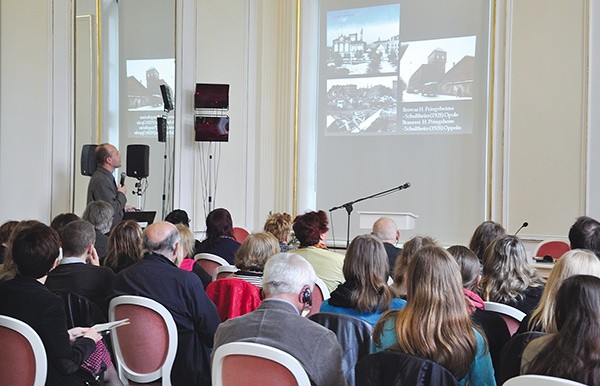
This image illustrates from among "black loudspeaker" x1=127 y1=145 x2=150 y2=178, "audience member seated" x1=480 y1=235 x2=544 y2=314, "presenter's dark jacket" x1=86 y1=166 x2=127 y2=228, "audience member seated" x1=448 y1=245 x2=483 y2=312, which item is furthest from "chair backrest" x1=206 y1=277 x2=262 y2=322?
"black loudspeaker" x1=127 y1=145 x2=150 y2=178

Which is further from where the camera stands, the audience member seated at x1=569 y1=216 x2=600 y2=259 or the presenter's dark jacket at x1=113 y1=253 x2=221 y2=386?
the audience member seated at x1=569 y1=216 x2=600 y2=259

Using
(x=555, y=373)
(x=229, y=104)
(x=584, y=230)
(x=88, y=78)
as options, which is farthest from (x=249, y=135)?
(x=555, y=373)

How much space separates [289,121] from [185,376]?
6.81m

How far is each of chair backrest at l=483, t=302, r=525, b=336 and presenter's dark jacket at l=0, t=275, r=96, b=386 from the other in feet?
5.81

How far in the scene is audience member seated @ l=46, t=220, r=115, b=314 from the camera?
3487mm

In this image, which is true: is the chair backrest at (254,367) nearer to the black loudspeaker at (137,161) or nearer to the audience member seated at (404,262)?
the audience member seated at (404,262)

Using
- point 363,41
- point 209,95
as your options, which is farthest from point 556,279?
point 363,41

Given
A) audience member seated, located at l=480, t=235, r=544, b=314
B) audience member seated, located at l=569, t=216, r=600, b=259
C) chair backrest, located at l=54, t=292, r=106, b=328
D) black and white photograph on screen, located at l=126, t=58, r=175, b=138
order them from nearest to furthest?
1. chair backrest, located at l=54, t=292, r=106, b=328
2. audience member seated, located at l=480, t=235, r=544, b=314
3. audience member seated, located at l=569, t=216, r=600, b=259
4. black and white photograph on screen, located at l=126, t=58, r=175, b=138

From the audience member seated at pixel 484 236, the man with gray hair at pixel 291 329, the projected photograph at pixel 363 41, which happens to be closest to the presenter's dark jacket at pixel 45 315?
the man with gray hair at pixel 291 329

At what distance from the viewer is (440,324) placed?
2.23 meters

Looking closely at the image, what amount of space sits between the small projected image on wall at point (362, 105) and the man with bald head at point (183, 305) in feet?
21.2

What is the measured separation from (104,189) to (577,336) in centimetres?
591

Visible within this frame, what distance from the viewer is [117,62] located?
340 inches

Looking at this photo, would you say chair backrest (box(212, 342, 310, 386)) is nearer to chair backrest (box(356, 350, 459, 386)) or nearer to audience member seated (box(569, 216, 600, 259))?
chair backrest (box(356, 350, 459, 386))
